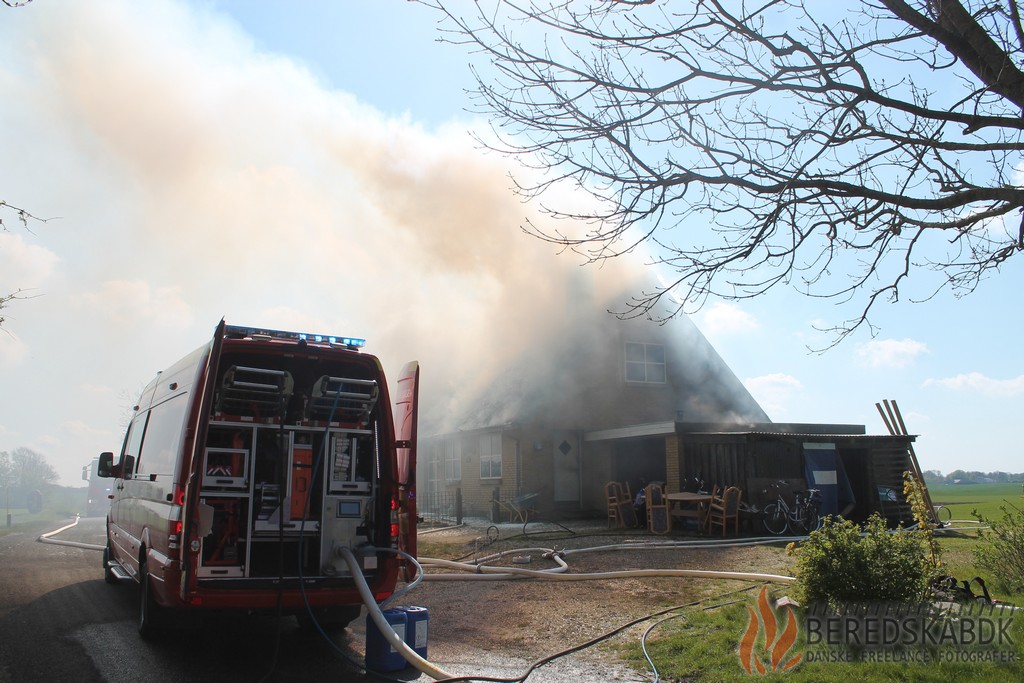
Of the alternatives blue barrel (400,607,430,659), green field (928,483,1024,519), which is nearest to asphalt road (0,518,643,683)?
blue barrel (400,607,430,659)

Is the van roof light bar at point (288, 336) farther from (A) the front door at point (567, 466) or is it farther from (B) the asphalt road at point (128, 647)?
(A) the front door at point (567, 466)

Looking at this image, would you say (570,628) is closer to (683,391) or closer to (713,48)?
(713,48)

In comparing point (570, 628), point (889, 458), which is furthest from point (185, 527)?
point (889, 458)

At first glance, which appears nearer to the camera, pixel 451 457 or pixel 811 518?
pixel 811 518

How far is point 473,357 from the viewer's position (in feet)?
88.9

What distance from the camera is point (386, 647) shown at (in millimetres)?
5629

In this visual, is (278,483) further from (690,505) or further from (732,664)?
(690,505)

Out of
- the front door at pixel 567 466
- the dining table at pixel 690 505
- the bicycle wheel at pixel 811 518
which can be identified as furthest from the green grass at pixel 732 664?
the front door at pixel 567 466

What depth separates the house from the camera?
16.4 metres

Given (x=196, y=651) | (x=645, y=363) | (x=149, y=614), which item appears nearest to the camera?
(x=196, y=651)

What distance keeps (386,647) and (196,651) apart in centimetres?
183

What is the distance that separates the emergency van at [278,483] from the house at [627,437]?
35.6 ft

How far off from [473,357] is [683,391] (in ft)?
25.0

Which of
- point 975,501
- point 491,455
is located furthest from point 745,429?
point 975,501
